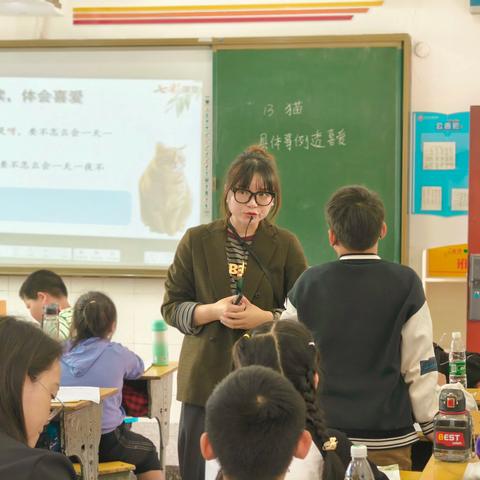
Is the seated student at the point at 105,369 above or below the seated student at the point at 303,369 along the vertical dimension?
below

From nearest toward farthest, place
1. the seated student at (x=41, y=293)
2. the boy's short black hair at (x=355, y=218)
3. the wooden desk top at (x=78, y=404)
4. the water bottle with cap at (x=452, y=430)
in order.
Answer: the water bottle with cap at (x=452, y=430), the boy's short black hair at (x=355, y=218), the wooden desk top at (x=78, y=404), the seated student at (x=41, y=293)

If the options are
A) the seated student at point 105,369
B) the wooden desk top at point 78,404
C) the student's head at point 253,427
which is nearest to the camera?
the student's head at point 253,427

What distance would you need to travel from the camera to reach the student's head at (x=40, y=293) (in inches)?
195

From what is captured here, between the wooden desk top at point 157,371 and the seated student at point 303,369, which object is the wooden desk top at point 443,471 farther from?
the wooden desk top at point 157,371

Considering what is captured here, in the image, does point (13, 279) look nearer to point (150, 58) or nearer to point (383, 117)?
point (150, 58)

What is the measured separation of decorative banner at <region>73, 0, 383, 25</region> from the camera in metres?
5.27

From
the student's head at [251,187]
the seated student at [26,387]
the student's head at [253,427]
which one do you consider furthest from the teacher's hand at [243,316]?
the student's head at [253,427]

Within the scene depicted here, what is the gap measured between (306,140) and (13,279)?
6.96 feet

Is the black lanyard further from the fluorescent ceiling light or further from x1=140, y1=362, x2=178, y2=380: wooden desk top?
the fluorescent ceiling light

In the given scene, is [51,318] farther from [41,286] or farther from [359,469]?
[359,469]

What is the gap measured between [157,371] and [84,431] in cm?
103

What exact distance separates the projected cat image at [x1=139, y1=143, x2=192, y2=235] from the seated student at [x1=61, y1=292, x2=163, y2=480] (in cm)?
130

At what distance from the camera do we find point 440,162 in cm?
518

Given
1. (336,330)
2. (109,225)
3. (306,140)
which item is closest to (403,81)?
(306,140)
